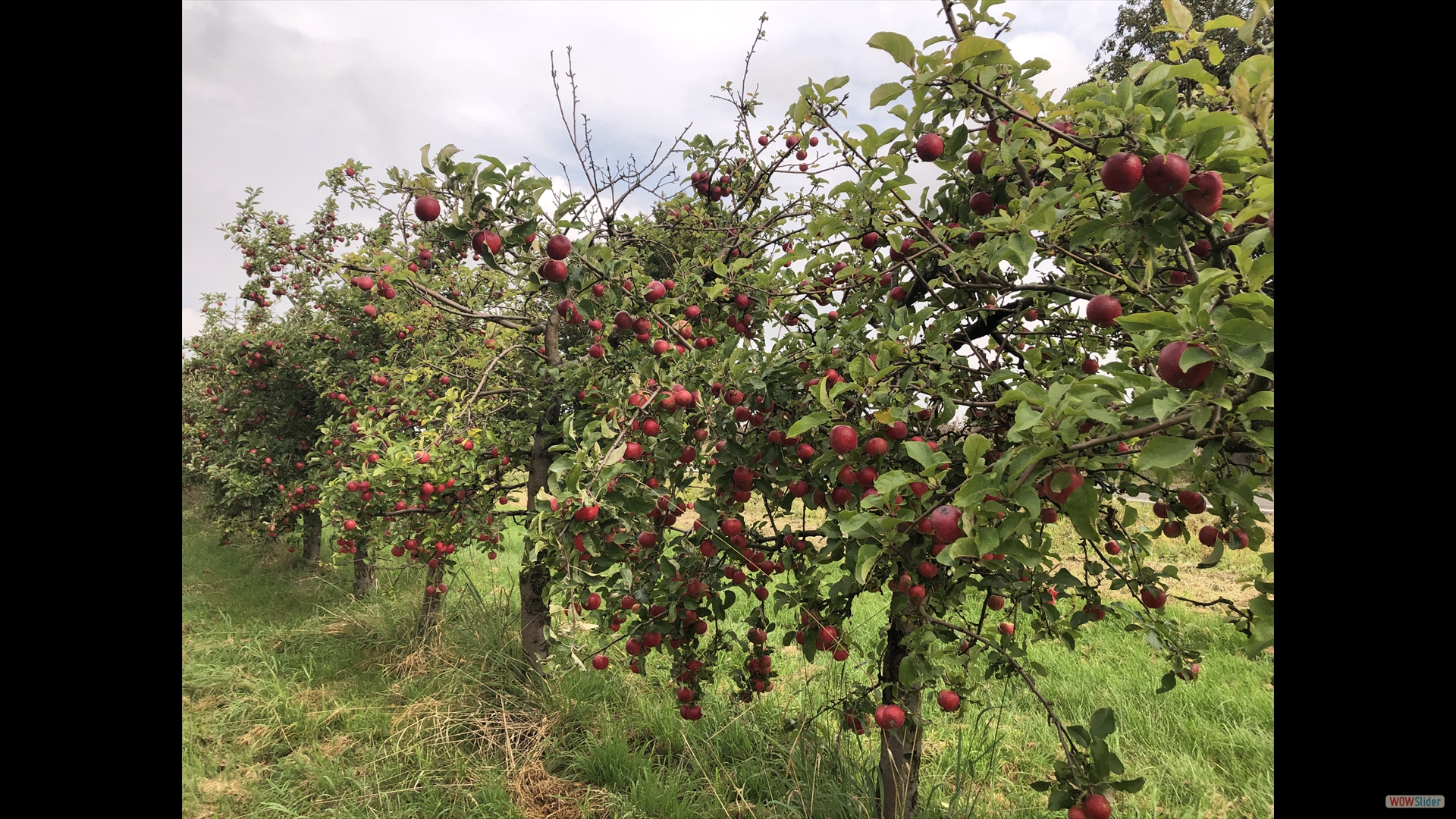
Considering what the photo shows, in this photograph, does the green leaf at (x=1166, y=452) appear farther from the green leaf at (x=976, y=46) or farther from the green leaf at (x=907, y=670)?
the green leaf at (x=907, y=670)

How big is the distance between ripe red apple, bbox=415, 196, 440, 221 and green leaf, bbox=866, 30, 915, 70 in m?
1.36

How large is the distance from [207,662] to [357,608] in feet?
3.15

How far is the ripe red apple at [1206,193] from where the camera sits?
952mm

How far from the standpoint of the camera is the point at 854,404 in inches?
66.1

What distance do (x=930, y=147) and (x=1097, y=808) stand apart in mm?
1611

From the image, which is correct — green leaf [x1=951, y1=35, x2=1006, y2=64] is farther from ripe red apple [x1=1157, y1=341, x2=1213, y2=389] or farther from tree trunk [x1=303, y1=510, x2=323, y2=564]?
tree trunk [x1=303, y1=510, x2=323, y2=564]

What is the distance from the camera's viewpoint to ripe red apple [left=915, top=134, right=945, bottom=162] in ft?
5.03

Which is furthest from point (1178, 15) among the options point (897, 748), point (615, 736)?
point (615, 736)

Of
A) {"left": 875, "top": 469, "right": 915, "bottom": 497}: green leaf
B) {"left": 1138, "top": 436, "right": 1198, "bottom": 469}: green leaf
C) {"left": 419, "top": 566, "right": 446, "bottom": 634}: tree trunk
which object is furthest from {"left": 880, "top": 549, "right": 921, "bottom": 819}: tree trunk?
{"left": 419, "top": 566, "right": 446, "bottom": 634}: tree trunk

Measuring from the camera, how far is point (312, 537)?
669 cm

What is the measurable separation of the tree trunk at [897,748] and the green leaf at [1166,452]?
128 centimetres

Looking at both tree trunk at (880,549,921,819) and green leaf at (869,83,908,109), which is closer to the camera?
green leaf at (869,83,908,109)

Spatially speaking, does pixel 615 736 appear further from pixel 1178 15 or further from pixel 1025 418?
pixel 1178 15

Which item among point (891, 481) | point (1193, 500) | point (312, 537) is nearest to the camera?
point (891, 481)
